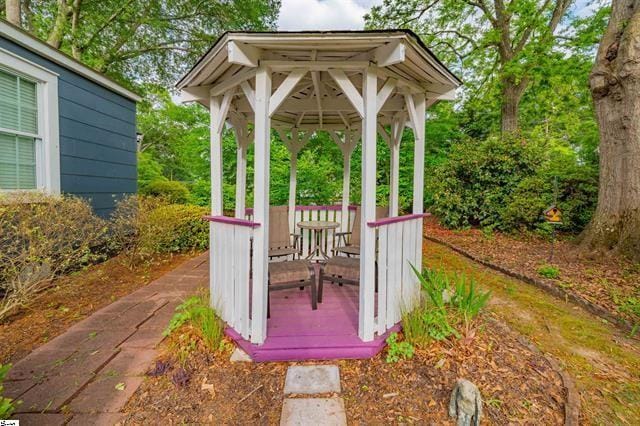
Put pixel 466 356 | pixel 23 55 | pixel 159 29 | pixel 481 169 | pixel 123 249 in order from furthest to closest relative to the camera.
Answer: pixel 159 29
pixel 481 169
pixel 123 249
pixel 23 55
pixel 466 356

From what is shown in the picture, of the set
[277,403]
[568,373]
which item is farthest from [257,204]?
[568,373]

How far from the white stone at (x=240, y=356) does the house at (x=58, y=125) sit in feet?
12.9

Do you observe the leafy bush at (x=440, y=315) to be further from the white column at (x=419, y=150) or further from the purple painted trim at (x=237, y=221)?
the purple painted trim at (x=237, y=221)

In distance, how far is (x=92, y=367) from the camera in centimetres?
235

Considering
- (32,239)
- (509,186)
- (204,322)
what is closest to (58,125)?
(32,239)

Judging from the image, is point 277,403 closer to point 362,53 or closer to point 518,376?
point 518,376

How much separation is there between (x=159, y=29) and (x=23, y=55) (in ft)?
23.2

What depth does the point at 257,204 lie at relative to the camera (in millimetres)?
2613

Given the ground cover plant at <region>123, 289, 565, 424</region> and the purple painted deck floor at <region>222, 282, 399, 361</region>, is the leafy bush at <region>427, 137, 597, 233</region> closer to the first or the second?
the ground cover plant at <region>123, 289, 565, 424</region>

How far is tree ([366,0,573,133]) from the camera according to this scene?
7242 millimetres

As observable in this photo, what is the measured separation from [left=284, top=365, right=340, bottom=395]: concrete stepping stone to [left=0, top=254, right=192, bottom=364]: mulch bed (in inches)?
94.4

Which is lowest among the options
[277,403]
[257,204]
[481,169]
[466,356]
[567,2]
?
[277,403]

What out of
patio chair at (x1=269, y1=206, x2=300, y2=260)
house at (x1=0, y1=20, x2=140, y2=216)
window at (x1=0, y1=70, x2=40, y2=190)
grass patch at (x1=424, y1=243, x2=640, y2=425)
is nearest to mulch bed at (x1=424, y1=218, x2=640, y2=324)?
grass patch at (x1=424, y1=243, x2=640, y2=425)

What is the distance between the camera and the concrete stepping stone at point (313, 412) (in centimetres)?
186
